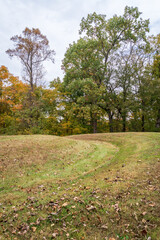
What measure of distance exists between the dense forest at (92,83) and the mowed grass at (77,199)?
15667mm

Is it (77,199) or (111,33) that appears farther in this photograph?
(111,33)

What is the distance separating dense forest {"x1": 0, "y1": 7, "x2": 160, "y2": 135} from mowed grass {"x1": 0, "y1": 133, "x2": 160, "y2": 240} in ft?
51.4

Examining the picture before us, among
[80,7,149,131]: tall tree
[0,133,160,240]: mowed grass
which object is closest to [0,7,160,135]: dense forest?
[80,7,149,131]: tall tree

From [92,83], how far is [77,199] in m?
20.3

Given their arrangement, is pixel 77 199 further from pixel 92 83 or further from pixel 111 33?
pixel 111 33

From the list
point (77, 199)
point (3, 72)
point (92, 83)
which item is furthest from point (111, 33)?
point (77, 199)

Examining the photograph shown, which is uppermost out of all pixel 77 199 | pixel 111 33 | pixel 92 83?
pixel 111 33

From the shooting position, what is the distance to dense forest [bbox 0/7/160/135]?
24578mm

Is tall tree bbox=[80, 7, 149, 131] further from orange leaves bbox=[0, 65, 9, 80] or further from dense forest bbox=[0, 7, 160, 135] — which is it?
orange leaves bbox=[0, 65, 9, 80]

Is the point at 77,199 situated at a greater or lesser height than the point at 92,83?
lesser

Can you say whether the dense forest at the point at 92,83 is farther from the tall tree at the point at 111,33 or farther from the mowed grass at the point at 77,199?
the mowed grass at the point at 77,199

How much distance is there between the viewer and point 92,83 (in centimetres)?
2373

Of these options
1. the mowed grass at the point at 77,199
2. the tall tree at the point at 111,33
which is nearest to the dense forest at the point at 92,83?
the tall tree at the point at 111,33

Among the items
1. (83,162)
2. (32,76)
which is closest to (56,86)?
(32,76)
